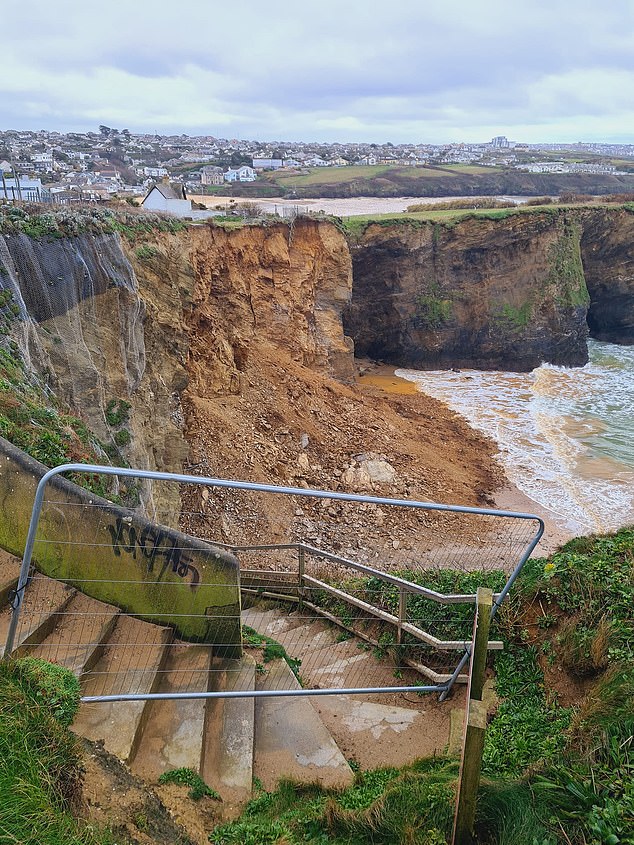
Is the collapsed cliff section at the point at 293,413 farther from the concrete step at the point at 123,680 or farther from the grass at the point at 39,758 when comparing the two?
the grass at the point at 39,758

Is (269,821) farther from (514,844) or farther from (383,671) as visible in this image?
(383,671)

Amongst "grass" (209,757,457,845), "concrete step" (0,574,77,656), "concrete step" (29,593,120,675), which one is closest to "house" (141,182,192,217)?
"concrete step" (0,574,77,656)

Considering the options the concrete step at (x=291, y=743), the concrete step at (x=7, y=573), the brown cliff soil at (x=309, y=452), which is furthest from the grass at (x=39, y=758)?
the brown cliff soil at (x=309, y=452)

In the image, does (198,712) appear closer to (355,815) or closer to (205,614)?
(205,614)

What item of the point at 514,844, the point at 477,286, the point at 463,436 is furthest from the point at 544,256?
the point at 514,844

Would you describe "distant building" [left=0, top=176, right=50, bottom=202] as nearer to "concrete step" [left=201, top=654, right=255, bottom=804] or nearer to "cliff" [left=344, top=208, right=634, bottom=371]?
"cliff" [left=344, top=208, right=634, bottom=371]

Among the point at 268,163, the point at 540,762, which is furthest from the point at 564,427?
the point at 268,163
